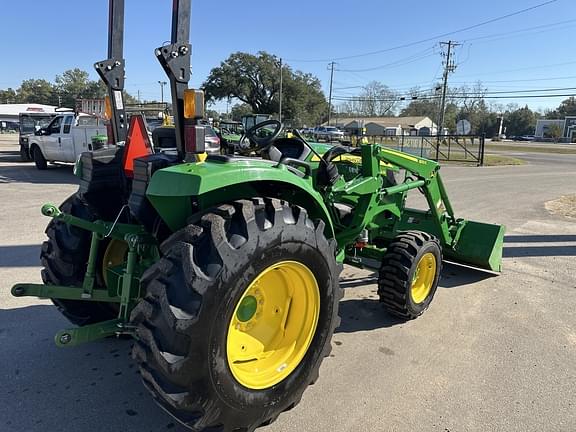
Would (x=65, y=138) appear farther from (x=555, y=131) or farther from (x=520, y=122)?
(x=520, y=122)

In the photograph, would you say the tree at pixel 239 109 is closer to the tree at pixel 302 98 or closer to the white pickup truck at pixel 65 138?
the tree at pixel 302 98

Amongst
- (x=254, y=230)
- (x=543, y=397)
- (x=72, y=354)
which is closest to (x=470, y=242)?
(x=543, y=397)

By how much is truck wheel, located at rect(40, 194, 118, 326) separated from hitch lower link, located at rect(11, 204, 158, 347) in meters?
0.34

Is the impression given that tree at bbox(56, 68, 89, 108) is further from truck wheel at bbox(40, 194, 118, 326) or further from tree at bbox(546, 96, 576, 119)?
tree at bbox(546, 96, 576, 119)

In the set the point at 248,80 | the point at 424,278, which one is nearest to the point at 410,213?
the point at 424,278

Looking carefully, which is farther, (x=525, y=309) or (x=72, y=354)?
(x=525, y=309)

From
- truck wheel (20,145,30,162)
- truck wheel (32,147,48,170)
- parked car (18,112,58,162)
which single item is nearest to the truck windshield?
parked car (18,112,58,162)

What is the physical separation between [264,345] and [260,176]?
3.35 ft

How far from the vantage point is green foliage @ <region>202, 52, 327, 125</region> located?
52.7 metres

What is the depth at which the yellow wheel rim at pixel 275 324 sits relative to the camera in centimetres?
249

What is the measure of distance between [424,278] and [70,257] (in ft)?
10.1

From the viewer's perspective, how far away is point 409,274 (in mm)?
3865

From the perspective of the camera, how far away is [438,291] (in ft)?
15.8

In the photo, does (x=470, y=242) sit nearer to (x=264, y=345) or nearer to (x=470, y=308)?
(x=470, y=308)
